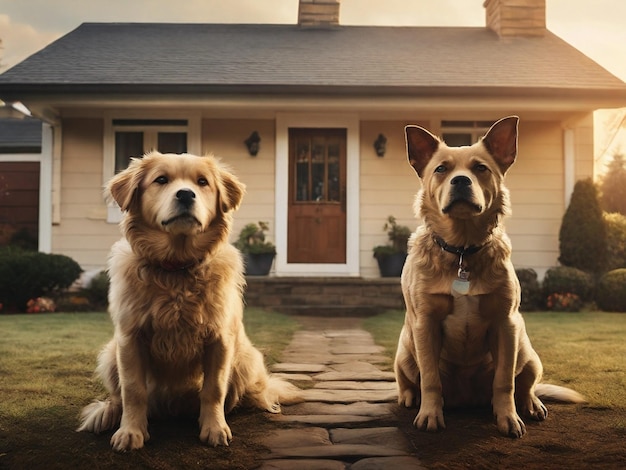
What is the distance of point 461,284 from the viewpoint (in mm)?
2744

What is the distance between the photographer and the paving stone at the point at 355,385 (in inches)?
149

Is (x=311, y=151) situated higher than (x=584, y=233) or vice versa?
(x=311, y=151)

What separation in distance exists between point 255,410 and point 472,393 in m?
1.10

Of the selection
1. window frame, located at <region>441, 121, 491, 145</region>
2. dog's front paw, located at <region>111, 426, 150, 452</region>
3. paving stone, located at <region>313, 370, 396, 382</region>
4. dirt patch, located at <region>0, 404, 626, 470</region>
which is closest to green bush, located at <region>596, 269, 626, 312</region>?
window frame, located at <region>441, 121, 491, 145</region>

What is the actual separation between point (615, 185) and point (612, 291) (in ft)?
40.3

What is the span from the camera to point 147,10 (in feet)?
46.5

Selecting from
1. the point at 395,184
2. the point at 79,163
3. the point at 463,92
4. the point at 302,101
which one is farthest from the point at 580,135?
the point at 79,163

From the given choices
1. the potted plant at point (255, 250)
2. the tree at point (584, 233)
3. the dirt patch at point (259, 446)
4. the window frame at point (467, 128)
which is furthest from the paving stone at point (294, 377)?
the window frame at point (467, 128)

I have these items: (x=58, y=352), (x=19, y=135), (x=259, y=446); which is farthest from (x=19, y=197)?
(x=259, y=446)

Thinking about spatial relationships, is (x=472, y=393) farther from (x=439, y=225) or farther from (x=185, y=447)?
(x=185, y=447)

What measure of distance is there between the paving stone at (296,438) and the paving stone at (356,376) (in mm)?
1302

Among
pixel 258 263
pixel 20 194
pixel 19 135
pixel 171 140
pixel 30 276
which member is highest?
pixel 19 135

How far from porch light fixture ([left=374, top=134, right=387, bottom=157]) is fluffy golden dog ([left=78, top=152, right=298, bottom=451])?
7.61 metres

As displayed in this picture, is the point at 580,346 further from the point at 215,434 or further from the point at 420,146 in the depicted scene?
the point at 215,434
